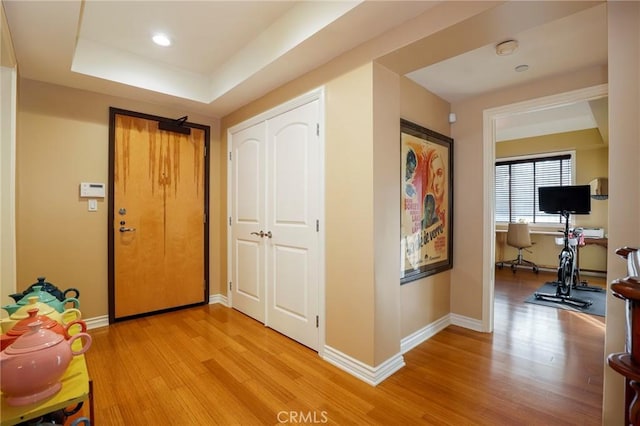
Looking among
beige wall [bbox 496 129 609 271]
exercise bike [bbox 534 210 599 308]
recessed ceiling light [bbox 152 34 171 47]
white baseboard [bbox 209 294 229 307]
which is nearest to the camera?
recessed ceiling light [bbox 152 34 171 47]

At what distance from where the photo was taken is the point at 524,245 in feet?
18.2

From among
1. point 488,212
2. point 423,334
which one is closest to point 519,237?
point 488,212

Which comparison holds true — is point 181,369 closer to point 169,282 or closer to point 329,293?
point 329,293

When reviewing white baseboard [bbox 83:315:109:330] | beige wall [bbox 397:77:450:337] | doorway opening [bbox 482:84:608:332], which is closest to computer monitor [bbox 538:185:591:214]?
doorway opening [bbox 482:84:608:332]

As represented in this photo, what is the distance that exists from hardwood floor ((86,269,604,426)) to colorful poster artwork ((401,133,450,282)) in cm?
79

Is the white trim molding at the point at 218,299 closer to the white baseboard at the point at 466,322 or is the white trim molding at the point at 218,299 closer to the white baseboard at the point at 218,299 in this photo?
the white baseboard at the point at 218,299

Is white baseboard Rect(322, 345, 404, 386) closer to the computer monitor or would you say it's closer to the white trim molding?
the white trim molding

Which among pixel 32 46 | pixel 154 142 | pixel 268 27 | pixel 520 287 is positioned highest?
pixel 268 27

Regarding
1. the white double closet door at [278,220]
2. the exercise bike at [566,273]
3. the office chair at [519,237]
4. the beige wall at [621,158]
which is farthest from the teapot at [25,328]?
the office chair at [519,237]

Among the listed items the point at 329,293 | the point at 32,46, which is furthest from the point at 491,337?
the point at 32,46

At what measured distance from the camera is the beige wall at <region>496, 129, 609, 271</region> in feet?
17.2

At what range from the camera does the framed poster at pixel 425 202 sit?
2604 mm

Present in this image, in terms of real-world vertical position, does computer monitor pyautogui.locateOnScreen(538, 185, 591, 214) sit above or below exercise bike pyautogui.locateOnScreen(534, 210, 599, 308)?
above

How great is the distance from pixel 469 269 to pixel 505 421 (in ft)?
5.26
